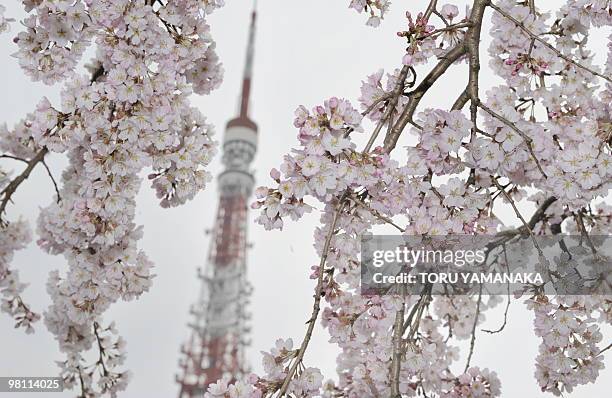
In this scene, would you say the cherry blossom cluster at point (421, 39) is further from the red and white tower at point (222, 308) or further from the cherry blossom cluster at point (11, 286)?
the red and white tower at point (222, 308)

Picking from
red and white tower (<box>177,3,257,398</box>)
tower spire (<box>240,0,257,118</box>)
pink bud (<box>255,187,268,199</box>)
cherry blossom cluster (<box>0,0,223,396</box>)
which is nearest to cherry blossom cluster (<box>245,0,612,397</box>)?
pink bud (<box>255,187,268,199</box>)

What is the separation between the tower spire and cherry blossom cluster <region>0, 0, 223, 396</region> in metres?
25.7

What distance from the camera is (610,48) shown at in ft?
7.87

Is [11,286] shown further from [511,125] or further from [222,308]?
[222,308]

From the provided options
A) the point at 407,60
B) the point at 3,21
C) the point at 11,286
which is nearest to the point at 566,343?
the point at 407,60

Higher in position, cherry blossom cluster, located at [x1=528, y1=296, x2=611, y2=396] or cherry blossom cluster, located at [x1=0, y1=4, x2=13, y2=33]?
cherry blossom cluster, located at [x1=0, y1=4, x2=13, y2=33]

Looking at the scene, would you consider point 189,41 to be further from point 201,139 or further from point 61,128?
point 61,128

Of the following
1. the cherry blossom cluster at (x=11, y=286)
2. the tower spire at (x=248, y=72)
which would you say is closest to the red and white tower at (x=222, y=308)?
the tower spire at (x=248, y=72)

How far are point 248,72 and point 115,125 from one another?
27.9m

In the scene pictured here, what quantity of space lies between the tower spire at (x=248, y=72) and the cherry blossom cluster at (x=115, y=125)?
84.2 feet

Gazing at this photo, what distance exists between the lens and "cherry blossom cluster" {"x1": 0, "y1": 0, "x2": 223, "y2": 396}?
2094mm

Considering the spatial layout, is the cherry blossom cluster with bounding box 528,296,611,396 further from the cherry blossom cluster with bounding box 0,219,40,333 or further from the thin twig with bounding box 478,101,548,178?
the cherry blossom cluster with bounding box 0,219,40,333

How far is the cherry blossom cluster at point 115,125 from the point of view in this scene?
2.09 metres

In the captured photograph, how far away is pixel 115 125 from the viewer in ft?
6.88
